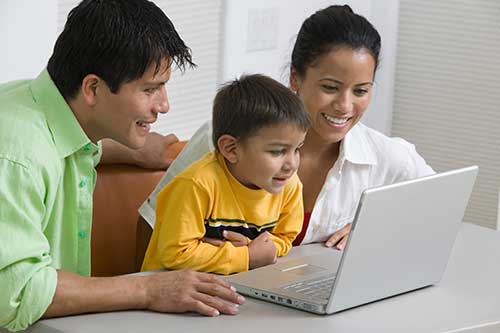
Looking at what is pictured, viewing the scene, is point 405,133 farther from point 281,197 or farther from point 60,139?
point 60,139

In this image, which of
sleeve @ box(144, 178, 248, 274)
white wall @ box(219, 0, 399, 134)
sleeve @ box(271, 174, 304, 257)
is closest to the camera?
sleeve @ box(144, 178, 248, 274)

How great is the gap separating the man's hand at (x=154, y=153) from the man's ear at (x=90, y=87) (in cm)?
48

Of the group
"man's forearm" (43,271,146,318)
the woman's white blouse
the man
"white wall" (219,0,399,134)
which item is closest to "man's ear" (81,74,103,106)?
the man

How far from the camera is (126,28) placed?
5.84ft

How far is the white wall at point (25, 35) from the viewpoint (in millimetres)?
2338

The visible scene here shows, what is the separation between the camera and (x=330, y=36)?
221 cm

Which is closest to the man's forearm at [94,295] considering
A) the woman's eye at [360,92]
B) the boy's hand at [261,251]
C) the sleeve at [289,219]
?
the boy's hand at [261,251]

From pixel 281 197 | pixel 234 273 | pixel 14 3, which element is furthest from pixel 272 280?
pixel 14 3

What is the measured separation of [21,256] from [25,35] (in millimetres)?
896

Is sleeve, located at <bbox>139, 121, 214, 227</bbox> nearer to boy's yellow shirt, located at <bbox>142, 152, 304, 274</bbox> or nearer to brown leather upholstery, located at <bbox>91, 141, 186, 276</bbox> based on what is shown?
brown leather upholstery, located at <bbox>91, 141, 186, 276</bbox>

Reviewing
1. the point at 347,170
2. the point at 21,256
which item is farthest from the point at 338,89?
the point at 21,256

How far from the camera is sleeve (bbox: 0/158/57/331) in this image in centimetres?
160

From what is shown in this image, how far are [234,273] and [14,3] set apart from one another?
826 mm

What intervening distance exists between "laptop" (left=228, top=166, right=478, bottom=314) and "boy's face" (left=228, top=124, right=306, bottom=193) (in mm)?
Result: 152
